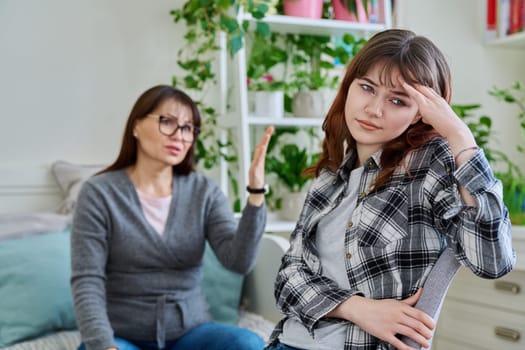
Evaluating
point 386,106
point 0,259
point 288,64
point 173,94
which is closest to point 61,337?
point 0,259

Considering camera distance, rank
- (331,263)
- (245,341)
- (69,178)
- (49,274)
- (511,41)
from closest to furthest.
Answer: (331,263) < (245,341) < (49,274) < (69,178) < (511,41)

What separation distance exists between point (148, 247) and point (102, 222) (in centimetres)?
13

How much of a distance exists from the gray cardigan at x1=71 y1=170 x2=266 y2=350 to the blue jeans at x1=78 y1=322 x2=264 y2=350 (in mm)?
22

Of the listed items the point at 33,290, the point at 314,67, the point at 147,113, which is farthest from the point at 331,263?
the point at 314,67

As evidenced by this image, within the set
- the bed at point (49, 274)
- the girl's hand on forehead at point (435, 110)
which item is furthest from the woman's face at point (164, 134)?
the girl's hand on forehead at point (435, 110)

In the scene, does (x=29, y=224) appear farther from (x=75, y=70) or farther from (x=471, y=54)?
(x=471, y=54)

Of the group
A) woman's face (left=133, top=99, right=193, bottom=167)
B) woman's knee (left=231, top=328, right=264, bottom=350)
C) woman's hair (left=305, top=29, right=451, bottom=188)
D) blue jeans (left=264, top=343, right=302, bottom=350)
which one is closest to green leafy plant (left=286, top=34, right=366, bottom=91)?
woman's face (left=133, top=99, right=193, bottom=167)

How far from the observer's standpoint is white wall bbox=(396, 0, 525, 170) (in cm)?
250

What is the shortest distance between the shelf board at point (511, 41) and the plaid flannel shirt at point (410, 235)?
5.08ft

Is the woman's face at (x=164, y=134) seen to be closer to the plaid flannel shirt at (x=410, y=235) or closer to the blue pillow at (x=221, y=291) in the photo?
the blue pillow at (x=221, y=291)

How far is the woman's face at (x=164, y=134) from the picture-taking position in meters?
1.60

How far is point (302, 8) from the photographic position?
84.8 inches

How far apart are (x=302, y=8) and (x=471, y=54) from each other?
81 cm

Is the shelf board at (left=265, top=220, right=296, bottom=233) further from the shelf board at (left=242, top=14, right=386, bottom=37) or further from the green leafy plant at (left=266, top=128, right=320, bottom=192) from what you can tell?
the shelf board at (left=242, top=14, right=386, bottom=37)
